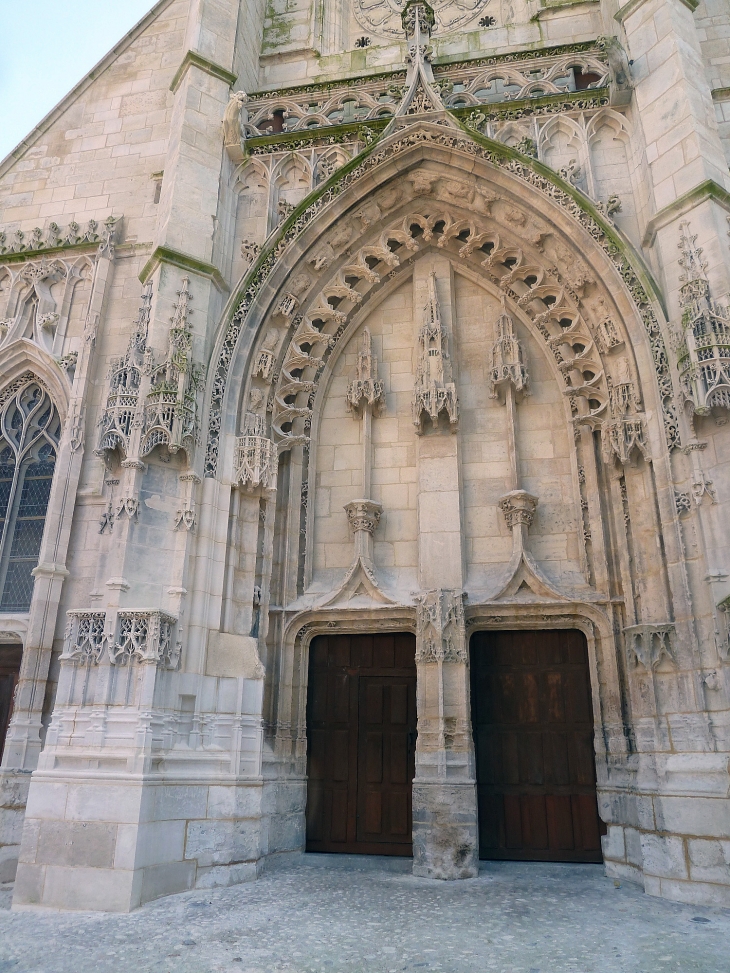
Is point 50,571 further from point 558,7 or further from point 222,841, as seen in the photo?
point 558,7

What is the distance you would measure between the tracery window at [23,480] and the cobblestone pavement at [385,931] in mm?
3796

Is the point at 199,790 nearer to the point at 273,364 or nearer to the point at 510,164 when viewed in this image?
the point at 273,364

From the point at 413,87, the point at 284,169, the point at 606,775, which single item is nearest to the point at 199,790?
the point at 606,775

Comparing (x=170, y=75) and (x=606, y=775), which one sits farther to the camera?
(x=170, y=75)

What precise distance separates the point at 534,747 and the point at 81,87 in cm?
1187

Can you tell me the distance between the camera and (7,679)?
9.20 meters

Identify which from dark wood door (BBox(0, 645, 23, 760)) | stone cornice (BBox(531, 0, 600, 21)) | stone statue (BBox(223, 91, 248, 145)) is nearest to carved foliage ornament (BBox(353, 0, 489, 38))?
stone cornice (BBox(531, 0, 600, 21))

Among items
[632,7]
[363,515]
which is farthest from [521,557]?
[632,7]

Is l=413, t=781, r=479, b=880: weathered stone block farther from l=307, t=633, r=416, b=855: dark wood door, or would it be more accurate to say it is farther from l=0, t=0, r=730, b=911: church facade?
l=307, t=633, r=416, b=855: dark wood door

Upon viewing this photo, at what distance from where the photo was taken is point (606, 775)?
7.86m

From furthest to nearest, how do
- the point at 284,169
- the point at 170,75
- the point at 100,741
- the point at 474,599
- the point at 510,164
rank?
the point at 170,75
the point at 284,169
the point at 510,164
the point at 474,599
the point at 100,741

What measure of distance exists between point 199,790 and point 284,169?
7.76 metres

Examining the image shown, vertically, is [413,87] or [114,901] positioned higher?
[413,87]

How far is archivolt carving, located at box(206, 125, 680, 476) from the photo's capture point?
875 centimetres
